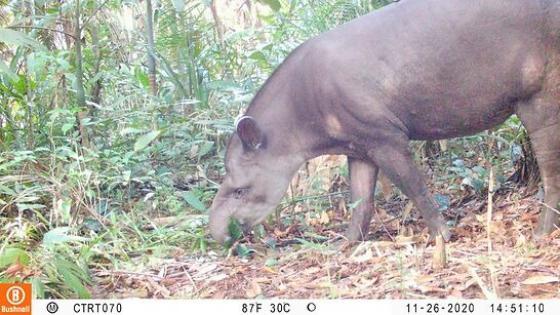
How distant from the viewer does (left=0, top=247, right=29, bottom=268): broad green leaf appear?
400 centimetres

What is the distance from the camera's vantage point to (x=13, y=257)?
401 centimetres

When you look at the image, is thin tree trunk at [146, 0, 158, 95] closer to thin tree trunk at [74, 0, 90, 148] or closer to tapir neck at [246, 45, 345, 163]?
thin tree trunk at [74, 0, 90, 148]

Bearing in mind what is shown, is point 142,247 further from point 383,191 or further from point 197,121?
point 383,191

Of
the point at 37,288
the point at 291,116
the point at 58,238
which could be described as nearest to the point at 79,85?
the point at 291,116

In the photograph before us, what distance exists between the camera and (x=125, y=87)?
6637 mm

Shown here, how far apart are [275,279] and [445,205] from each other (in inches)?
63.2

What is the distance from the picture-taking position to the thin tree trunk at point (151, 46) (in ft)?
20.4

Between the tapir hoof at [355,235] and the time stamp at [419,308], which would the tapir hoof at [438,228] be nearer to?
the tapir hoof at [355,235]

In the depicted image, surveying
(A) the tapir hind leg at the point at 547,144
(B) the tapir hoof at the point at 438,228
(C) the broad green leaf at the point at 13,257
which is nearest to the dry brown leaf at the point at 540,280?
(A) the tapir hind leg at the point at 547,144

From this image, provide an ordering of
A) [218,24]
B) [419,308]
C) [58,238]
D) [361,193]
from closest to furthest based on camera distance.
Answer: [419,308] → [58,238] → [361,193] → [218,24]

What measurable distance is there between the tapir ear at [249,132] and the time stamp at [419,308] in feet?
4.86

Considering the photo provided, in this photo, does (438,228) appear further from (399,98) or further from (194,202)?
(194,202)

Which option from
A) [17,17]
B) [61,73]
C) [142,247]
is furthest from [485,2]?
[17,17]

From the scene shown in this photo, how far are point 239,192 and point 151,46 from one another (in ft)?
5.61
